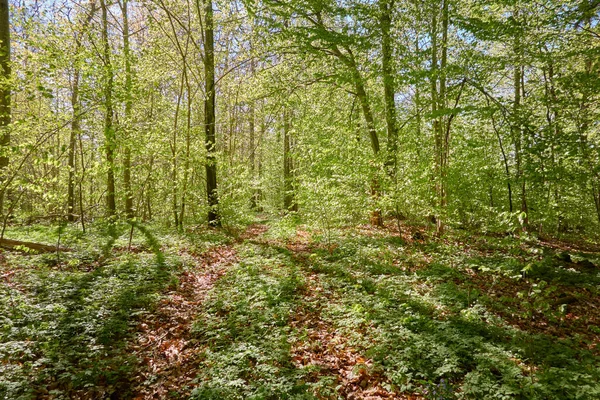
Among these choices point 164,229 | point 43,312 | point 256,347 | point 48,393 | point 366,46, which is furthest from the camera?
point 164,229

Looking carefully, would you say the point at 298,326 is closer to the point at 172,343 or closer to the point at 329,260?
the point at 172,343

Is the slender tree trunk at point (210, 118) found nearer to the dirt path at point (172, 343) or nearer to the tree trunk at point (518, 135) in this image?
the dirt path at point (172, 343)

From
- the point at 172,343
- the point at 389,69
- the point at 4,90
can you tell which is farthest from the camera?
the point at 389,69

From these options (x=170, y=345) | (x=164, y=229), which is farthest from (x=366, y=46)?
(x=164, y=229)

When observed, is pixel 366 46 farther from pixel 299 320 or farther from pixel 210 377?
pixel 210 377

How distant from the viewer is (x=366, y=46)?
814 centimetres

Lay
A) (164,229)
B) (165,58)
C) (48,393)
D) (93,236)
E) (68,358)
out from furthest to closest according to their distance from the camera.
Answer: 1. (165,58)
2. (164,229)
3. (93,236)
4. (68,358)
5. (48,393)

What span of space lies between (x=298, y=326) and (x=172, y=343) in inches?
78.8

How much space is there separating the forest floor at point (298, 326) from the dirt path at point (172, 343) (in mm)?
27

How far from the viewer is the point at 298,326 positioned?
5.54m

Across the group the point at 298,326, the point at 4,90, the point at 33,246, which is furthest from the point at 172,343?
the point at 4,90

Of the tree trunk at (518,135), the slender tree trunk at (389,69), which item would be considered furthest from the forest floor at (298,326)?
the slender tree trunk at (389,69)

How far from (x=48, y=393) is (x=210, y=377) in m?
1.81

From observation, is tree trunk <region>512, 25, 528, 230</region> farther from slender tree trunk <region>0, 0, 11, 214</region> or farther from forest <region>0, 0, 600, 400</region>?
slender tree trunk <region>0, 0, 11, 214</region>
